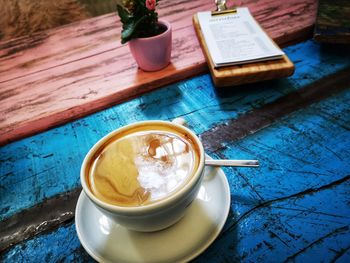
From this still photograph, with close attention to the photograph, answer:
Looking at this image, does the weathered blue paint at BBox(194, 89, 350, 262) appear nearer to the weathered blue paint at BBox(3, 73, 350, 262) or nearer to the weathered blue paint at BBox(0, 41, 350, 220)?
the weathered blue paint at BBox(3, 73, 350, 262)

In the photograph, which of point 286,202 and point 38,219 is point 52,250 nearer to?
point 38,219

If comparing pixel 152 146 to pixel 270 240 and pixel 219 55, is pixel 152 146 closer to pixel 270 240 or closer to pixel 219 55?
pixel 270 240

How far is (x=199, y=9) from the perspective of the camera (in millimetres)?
1345

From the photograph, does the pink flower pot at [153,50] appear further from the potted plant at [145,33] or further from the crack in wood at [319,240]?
the crack in wood at [319,240]

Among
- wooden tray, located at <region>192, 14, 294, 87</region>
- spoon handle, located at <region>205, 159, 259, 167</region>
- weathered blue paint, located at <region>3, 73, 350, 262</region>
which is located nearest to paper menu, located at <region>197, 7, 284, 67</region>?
wooden tray, located at <region>192, 14, 294, 87</region>

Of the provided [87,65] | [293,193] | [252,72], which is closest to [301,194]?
[293,193]

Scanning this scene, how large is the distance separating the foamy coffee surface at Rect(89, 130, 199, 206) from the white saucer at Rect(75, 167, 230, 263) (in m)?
0.09

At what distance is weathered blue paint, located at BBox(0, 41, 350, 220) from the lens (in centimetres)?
67

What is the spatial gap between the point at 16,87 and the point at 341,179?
1036 mm

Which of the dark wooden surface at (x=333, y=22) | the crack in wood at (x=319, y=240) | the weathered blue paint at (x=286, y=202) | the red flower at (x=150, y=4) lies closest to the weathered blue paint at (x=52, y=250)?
the weathered blue paint at (x=286, y=202)

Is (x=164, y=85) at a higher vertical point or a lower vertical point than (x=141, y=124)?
lower

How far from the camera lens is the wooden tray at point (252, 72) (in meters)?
0.81

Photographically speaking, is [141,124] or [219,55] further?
[219,55]

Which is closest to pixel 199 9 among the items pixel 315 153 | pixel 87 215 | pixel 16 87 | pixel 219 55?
pixel 219 55
